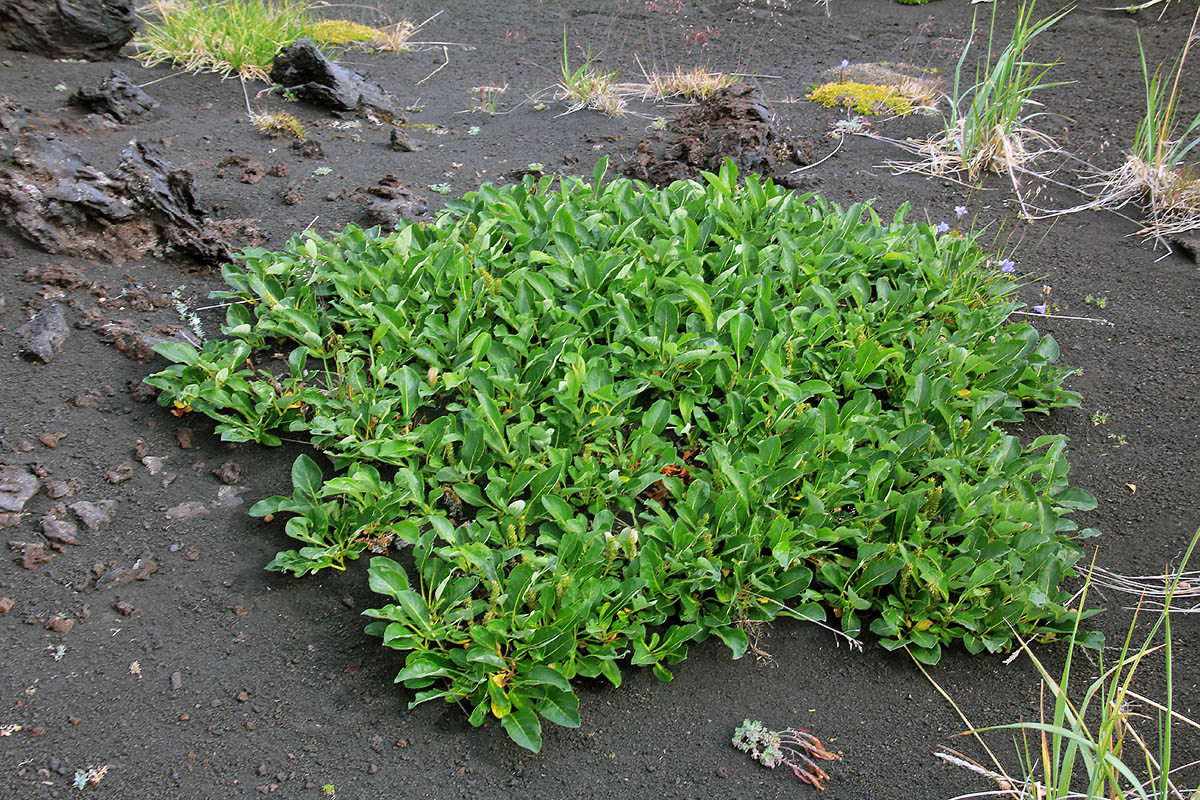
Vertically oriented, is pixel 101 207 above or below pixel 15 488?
above

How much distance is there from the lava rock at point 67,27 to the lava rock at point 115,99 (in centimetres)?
97

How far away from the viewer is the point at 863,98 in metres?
5.74

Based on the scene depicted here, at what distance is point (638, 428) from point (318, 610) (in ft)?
4.04

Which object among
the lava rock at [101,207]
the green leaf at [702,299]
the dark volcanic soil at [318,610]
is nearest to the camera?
the dark volcanic soil at [318,610]

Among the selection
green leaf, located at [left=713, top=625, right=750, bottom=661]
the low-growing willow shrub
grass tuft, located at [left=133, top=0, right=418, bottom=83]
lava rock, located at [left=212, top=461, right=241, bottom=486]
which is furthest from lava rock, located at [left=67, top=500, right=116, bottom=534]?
grass tuft, located at [left=133, top=0, right=418, bottom=83]

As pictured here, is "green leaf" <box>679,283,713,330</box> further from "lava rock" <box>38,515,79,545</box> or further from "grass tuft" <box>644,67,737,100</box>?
"grass tuft" <box>644,67,737,100</box>

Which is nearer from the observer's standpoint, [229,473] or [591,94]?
[229,473]

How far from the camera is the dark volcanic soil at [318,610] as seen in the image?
209 centimetres

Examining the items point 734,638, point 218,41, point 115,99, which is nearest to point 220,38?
point 218,41

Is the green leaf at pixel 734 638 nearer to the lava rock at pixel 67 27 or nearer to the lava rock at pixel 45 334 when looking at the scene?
the lava rock at pixel 45 334

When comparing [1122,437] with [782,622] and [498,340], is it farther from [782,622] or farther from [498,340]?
[498,340]

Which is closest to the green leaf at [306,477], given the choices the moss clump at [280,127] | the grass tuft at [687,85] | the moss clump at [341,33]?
the moss clump at [280,127]

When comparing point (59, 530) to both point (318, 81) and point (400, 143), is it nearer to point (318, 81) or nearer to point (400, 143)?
point (400, 143)

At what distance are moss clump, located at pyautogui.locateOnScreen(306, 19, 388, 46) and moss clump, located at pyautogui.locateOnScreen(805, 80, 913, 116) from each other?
3.64 meters
